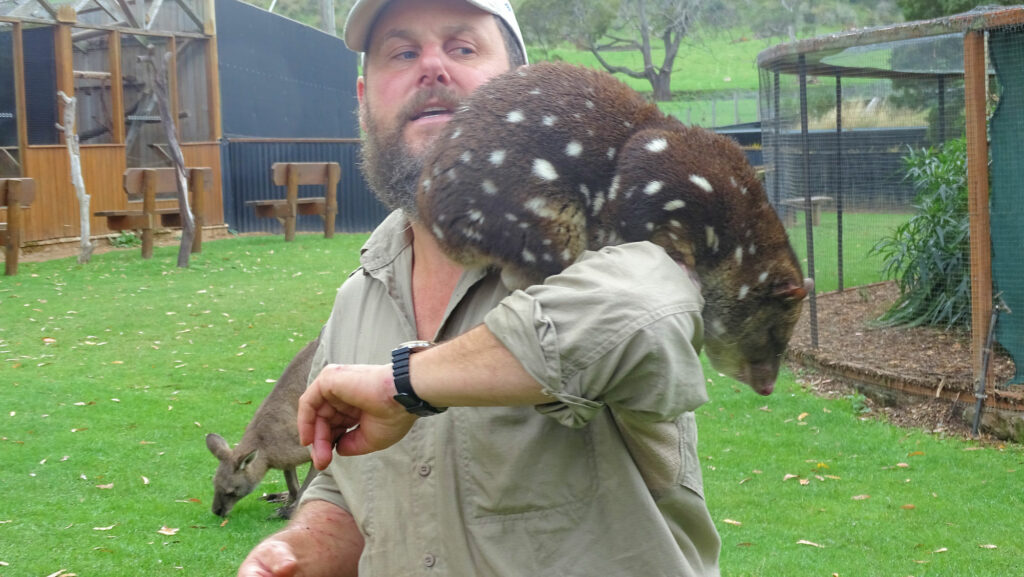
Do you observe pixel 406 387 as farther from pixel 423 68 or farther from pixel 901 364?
pixel 901 364

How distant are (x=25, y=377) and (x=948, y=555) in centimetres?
819

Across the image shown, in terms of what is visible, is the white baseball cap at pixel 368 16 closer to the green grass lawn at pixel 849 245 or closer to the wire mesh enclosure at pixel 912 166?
the wire mesh enclosure at pixel 912 166

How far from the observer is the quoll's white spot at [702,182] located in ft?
7.89

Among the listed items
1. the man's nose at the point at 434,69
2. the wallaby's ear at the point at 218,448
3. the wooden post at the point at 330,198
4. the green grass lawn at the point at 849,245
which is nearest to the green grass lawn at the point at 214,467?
the wallaby's ear at the point at 218,448

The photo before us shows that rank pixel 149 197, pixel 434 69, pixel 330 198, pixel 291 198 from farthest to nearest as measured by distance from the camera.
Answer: pixel 330 198 → pixel 291 198 → pixel 149 197 → pixel 434 69

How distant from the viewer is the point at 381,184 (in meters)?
2.86

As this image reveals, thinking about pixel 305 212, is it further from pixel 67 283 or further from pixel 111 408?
pixel 111 408

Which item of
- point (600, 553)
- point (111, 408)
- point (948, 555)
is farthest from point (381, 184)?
point (111, 408)

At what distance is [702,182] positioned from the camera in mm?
2418

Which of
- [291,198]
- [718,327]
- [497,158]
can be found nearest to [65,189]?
[291,198]

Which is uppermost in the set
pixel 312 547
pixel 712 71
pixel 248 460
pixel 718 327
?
pixel 712 71

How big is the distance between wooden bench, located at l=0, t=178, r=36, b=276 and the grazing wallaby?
30.9ft

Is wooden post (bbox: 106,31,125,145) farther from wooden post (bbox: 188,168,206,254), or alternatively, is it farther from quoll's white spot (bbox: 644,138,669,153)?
quoll's white spot (bbox: 644,138,669,153)

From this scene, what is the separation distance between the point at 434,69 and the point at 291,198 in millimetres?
17703
